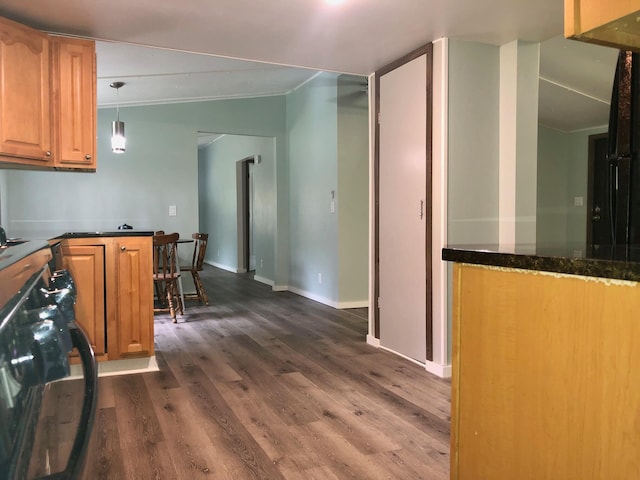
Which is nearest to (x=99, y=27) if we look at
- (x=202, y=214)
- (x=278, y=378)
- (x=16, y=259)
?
(x=278, y=378)

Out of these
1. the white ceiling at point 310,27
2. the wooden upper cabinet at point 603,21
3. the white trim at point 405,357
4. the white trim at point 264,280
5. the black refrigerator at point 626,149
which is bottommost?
the white trim at point 405,357

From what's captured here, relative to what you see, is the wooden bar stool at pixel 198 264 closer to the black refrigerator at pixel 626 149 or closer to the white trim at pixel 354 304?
the white trim at pixel 354 304

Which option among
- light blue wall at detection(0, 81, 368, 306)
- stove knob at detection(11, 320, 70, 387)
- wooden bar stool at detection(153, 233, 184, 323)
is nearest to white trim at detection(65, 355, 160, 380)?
wooden bar stool at detection(153, 233, 184, 323)

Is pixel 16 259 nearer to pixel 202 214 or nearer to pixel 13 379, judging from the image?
pixel 13 379

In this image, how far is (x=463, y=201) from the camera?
309 centimetres

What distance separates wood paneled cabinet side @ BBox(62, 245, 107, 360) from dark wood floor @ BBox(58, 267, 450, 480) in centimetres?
29

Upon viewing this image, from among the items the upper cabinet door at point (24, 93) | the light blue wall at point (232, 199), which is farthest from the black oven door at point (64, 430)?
the light blue wall at point (232, 199)

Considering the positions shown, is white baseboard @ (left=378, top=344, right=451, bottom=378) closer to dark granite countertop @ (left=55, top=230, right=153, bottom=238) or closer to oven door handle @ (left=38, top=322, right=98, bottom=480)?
dark granite countertop @ (left=55, top=230, right=153, bottom=238)

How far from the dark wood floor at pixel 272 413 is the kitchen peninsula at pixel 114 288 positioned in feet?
0.72

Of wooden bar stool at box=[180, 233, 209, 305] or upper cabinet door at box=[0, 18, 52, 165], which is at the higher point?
upper cabinet door at box=[0, 18, 52, 165]

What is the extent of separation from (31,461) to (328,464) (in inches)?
63.4

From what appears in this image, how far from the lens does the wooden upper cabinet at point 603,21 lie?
113 cm

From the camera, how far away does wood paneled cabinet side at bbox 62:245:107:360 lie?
2928mm

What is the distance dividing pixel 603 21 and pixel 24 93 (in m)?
Result: 2.64
